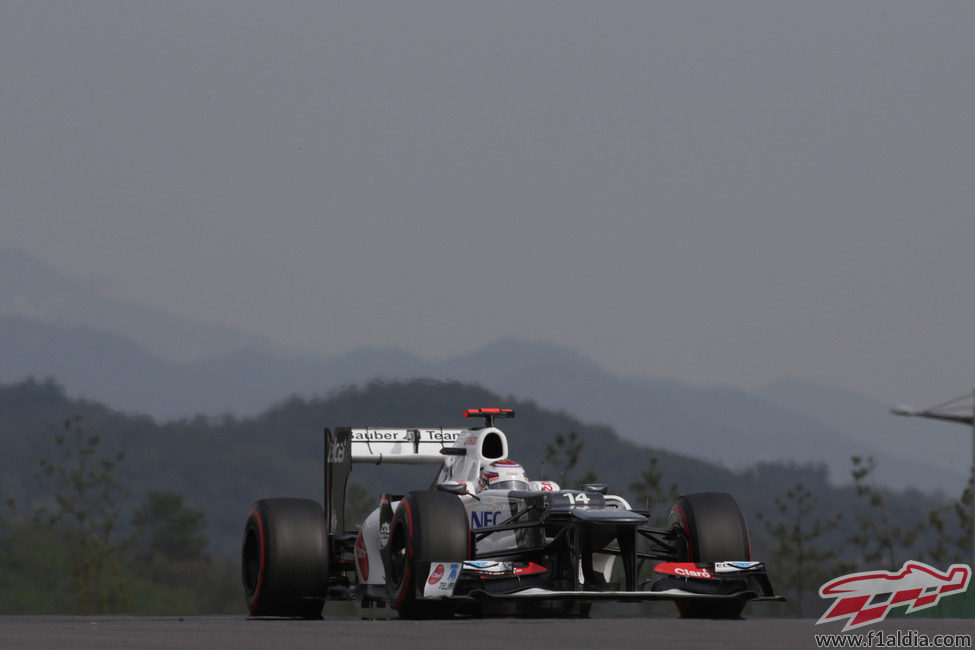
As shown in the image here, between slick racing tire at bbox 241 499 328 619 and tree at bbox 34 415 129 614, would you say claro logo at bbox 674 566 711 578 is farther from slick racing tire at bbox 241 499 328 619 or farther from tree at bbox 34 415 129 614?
tree at bbox 34 415 129 614

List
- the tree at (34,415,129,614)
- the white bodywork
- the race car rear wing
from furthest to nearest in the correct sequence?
the tree at (34,415,129,614)
the race car rear wing
the white bodywork

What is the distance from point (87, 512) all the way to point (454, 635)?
2668 cm

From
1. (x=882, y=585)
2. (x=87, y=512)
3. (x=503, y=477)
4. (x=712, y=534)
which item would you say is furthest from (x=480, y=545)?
(x=87, y=512)

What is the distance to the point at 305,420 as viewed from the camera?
1677 inches

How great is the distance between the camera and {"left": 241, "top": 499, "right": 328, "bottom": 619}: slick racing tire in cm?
2111

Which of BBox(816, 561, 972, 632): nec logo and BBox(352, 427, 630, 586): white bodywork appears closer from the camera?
BBox(816, 561, 972, 632): nec logo

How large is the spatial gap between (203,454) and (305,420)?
491 cm

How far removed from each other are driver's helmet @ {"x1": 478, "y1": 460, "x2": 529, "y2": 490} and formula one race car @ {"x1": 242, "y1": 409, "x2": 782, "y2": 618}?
0.7 inches

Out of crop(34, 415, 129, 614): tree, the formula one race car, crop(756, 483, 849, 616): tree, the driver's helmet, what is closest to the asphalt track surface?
the formula one race car

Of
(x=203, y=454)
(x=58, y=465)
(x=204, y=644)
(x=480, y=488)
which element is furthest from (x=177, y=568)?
(x=204, y=644)

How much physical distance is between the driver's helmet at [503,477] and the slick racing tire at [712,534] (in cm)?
182

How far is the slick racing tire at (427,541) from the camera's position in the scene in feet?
60.0

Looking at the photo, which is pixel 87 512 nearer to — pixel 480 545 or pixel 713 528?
pixel 480 545

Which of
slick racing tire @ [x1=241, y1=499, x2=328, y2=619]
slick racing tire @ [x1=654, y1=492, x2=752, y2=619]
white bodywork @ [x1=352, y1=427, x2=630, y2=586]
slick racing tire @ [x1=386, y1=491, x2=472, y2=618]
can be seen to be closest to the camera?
slick racing tire @ [x1=386, y1=491, x2=472, y2=618]
